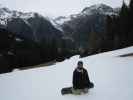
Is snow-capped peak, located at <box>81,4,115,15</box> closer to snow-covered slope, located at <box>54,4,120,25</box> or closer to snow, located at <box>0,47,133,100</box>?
snow-covered slope, located at <box>54,4,120,25</box>

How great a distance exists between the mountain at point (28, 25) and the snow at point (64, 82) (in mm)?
1292

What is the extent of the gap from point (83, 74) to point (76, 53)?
4.33 meters

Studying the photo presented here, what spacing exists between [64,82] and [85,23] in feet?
12.3

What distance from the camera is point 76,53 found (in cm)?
943

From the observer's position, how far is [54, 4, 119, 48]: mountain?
9.57 metres

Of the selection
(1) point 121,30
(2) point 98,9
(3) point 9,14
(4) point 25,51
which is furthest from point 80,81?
(1) point 121,30

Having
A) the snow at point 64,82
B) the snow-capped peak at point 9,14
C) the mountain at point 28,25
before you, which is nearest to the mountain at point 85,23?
the mountain at point 28,25

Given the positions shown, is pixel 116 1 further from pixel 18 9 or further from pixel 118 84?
pixel 118 84

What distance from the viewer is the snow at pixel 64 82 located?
4.95 m

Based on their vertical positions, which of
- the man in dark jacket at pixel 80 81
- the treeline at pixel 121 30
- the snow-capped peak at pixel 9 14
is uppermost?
the snow-capped peak at pixel 9 14

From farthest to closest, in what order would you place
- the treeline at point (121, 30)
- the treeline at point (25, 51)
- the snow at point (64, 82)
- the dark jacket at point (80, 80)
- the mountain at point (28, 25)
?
the treeline at point (121, 30)
the mountain at point (28, 25)
the treeline at point (25, 51)
the dark jacket at point (80, 80)
the snow at point (64, 82)

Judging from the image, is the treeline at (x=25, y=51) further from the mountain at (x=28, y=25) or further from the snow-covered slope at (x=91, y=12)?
the snow-covered slope at (x=91, y=12)

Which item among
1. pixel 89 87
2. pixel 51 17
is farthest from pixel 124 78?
pixel 51 17

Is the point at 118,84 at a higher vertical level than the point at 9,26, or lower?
lower
